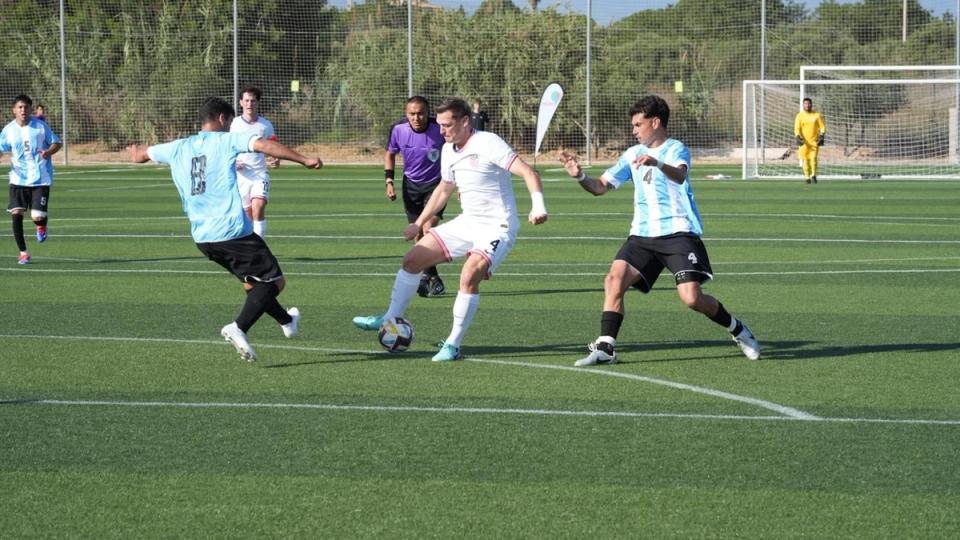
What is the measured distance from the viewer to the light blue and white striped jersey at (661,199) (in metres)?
9.73

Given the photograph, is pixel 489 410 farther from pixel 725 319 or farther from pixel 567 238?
pixel 567 238

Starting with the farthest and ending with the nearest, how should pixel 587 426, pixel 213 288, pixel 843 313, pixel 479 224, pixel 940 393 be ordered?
pixel 213 288
pixel 843 313
pixel 479 224
pixel 940 393
pixel 587 426

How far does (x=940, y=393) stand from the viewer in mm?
8570

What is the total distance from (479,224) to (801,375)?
2509 mm

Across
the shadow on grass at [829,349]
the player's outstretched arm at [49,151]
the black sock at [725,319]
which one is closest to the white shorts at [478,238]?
the black sock at [725,319]

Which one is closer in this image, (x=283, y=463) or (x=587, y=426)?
(x=283, y=463)

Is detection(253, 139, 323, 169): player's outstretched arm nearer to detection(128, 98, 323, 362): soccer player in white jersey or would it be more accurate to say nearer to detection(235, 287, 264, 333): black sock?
detection(128, 98, 323, 362): soccer player in white jersey

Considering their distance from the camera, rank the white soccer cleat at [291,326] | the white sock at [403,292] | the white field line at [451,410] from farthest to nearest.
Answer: the white soccer cleat at [291,326] < the white sock at [403,292] < the white field line at [451,410]

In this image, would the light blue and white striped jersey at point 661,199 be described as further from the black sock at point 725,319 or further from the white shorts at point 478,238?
the white shorts at point 478,238

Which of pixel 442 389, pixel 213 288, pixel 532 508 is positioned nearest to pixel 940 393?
pixel 442 389

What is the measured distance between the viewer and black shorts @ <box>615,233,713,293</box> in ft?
31.8

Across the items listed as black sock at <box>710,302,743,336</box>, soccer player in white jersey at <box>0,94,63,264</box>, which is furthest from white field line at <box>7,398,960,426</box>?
soccer player in white jersey at <box>0,94,63,264</box>

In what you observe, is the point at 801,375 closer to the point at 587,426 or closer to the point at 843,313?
the point at 587,426

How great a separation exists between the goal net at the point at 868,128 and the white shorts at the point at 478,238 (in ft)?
99.0
